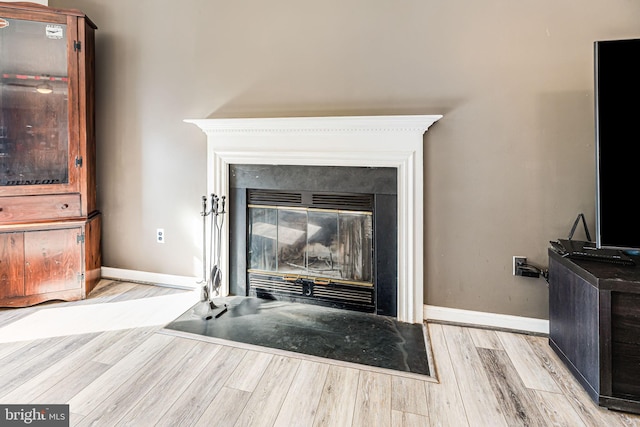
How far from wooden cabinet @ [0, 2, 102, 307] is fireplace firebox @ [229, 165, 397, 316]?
1218mm

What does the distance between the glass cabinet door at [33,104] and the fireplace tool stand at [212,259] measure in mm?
1170

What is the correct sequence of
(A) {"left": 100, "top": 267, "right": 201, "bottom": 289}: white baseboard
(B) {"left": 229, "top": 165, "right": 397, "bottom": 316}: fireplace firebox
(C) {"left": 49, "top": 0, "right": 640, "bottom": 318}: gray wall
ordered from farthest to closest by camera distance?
→ (A) {"left": 100, "top": 267, "right": 201, "bottom": 289}: white baseboard < (B) {"left": 229, "top": 165, "right": 397, "bottom": 316}: fireplace firebox < (C) {"left": 49, "top": 0, "right": 640, "bottom": 318}: gray wall

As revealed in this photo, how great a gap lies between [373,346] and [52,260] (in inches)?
94.9

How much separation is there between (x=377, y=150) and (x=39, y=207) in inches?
98.9

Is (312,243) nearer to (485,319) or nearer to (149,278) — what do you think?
(485,319)

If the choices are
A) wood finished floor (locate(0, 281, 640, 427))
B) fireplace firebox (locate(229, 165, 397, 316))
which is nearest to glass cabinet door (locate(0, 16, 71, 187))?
wood finished floor (locate(0, 281, 640, 427))

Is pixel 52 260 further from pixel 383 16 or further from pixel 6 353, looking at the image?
pixel 383 16

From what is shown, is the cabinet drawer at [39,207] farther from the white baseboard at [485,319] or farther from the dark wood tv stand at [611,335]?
the dark wood tv stand at [611,335]

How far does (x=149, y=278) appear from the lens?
9.61 feet

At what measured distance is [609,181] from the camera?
1.61 m

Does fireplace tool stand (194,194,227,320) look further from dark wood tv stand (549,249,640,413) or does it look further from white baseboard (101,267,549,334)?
dark wood tv stand (549,249,640,413)

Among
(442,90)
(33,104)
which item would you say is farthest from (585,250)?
(33,104)

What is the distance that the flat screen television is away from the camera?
1.57m

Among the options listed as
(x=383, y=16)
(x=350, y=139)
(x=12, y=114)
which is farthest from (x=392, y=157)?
(x=12, y=114)
